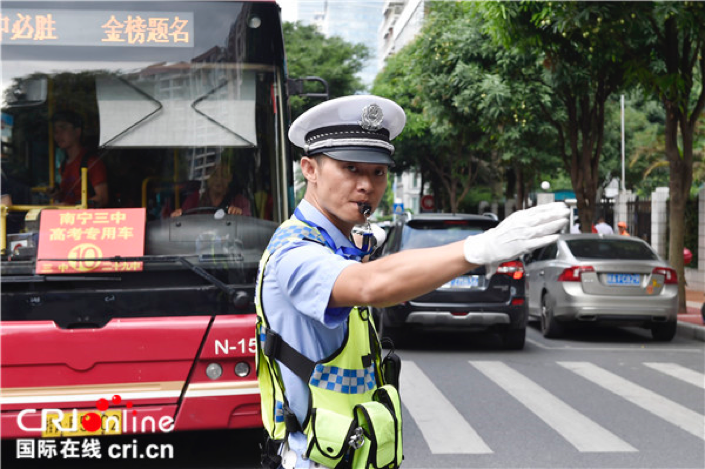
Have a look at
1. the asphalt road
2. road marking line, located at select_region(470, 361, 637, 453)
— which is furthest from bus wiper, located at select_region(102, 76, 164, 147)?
road marking line, located at select_region(470, 361, 637, 453)

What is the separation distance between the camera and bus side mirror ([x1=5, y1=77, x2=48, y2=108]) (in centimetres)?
532

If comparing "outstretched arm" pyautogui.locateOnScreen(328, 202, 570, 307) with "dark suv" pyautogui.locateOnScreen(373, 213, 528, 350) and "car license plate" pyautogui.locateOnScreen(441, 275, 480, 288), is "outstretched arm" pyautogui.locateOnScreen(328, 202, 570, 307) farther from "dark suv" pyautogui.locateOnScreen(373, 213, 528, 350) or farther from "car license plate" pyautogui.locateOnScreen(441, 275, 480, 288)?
"car license plate" pyautogui.locateOnScreen(441, 275, 480, 288)

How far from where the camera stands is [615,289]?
12.1m

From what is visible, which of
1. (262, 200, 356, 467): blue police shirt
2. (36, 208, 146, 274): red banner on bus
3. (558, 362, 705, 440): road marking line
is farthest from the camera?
(558, 362, 705, 440): road marking line

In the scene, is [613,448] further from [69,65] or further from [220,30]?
[69,65]

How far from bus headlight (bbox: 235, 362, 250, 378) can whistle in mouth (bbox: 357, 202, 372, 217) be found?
308 cm

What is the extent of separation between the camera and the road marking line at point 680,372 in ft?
30.0

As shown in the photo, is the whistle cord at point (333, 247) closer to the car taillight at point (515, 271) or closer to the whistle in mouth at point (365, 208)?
the whistle in mouth at point (365, 208)

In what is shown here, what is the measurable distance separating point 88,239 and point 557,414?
13.6 feet

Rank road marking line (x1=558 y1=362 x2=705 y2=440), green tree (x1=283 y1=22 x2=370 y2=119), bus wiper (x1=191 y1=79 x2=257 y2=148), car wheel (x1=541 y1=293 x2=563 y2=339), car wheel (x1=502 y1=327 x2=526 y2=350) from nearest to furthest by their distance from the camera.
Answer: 1. bus wiper (x1=191 y1=79 x2=257 y2=148)
2. road marking line (x1=558 y1=362 x2=705 y2=440)
3. car wheel (x1=502 y1=327 x2=526 y2=350)
4. car wheel (x1=541 y1=293 x2=563 y2=339)
5. green tree (x1=283 y1=22 x2=370 y2=119)

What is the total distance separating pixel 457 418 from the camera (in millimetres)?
7188

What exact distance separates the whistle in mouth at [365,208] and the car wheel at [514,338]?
930 centimetres

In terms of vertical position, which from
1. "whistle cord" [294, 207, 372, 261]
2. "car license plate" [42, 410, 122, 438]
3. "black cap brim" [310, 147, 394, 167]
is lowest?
"car license plate" [42, 410, 122, 438]

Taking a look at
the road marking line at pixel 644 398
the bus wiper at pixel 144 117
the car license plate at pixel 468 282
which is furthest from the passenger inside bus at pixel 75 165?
the car license plate at pixel 468 282
